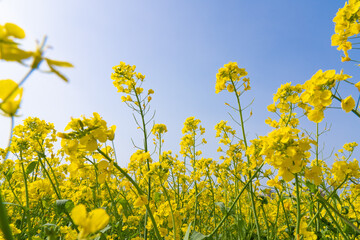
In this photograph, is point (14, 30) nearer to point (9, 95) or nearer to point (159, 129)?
point (9, 95)

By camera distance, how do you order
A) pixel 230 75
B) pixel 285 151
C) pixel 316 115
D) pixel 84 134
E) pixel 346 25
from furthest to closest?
pixel 230 75 → pixel 346 25 → pixel 316 115 → pixel 285 151 → pixel 84 134

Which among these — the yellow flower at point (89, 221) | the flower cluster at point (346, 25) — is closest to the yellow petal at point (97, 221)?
the yellow flower at point (89, 221)

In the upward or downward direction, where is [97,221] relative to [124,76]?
downward

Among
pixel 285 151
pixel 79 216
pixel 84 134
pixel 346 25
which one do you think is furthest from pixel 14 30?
pixel 346 25

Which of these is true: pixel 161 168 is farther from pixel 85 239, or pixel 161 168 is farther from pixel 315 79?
pixel 85 239

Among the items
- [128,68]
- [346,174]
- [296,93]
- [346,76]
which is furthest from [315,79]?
[128,68]

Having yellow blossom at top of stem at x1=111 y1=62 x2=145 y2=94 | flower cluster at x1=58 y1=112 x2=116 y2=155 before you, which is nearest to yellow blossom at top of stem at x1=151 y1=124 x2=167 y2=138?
yellow blossom at top of stem at x1=111 y1=62 x2=145 y2=94

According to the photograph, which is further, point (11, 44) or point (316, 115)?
point (316, 115)

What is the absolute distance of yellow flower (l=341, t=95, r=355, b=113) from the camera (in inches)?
51.8

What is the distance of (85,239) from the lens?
395 millimetres

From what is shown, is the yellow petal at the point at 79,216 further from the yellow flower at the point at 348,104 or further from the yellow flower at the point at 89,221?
the yellow flower at the point at 348,104

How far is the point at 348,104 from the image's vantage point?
1329 mm

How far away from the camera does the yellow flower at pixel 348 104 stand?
4.31ft

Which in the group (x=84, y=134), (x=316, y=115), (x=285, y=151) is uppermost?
(x=316, y=115)
